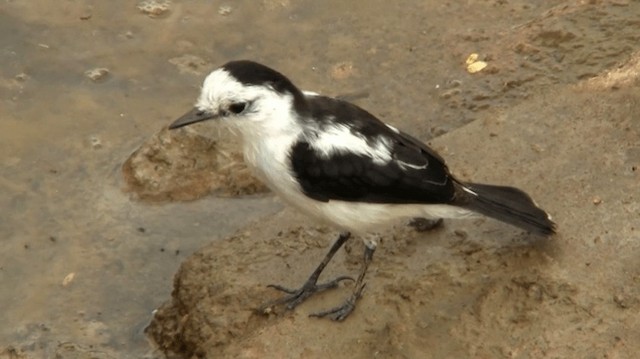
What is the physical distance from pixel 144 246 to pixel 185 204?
0.38 meters

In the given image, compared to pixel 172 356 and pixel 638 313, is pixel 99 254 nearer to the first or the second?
pixel 172 356

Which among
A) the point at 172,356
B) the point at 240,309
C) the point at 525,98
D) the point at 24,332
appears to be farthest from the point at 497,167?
the point at 24,332

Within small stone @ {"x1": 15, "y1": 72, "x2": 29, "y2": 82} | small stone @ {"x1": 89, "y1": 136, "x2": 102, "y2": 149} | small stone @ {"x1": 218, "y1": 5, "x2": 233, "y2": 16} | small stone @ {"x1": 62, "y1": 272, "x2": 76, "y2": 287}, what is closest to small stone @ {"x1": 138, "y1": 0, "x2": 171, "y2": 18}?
small stone @ {"x1": 218, "y1": 5, "x2": 233, "y2": 16}

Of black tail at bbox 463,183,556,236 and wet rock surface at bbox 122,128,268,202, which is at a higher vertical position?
black tail at bbox 463,183,556,236

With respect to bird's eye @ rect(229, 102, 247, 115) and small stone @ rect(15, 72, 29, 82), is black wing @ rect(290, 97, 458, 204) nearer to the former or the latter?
bird's eye @ rect(229, 102, 247, 115)

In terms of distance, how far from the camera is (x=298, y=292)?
5629 millimetres

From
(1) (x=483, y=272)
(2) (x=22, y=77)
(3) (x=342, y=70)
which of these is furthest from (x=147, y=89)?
(1) (x=483, y=272)

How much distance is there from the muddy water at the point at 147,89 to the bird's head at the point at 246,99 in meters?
1.18

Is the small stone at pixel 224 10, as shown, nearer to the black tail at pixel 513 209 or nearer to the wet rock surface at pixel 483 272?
the wet rock surface at pixel 483 272

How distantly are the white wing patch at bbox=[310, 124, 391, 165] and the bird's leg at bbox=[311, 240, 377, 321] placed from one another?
509 millimetres

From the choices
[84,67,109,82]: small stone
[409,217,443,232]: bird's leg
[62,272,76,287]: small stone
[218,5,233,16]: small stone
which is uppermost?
[409,217,443,232]: bird's leg

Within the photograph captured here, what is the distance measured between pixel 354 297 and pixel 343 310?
90 millimetres

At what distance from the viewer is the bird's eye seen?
525 cm

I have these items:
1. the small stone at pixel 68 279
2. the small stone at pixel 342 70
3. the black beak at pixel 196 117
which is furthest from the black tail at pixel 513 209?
the small stone at pixel 68 279
